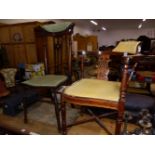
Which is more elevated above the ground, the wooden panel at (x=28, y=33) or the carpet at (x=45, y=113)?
the wooden panel at (x=28, y=33)

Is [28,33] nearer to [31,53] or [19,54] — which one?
[31,53]

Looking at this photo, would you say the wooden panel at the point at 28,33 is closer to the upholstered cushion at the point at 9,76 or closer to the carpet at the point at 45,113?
the upholstered cushion at the point at 9,76

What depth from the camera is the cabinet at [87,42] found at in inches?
277

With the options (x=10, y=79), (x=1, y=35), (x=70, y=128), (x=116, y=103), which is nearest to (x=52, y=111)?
(x=70, y=128)

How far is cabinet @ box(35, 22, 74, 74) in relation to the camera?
1.79m

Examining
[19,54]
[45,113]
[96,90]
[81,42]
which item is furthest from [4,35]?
[81,42]

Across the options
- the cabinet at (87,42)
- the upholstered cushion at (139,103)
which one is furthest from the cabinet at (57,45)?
the cabinet at (87,42)

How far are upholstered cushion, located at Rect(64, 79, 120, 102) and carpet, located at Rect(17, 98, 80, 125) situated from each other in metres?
0.56

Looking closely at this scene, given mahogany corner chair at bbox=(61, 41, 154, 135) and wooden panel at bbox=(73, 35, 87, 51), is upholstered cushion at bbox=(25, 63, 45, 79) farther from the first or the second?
wooden panel at bbox=(73, 35, 87, 51)

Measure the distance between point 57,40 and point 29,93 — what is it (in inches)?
30.9

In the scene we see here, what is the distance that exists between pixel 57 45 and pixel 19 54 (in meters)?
2.34

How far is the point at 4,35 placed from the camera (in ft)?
13.3

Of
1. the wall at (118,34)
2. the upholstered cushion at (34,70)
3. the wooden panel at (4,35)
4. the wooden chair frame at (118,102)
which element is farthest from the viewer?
the wall at (118,34)

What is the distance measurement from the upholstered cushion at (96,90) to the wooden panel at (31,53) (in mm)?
2553
